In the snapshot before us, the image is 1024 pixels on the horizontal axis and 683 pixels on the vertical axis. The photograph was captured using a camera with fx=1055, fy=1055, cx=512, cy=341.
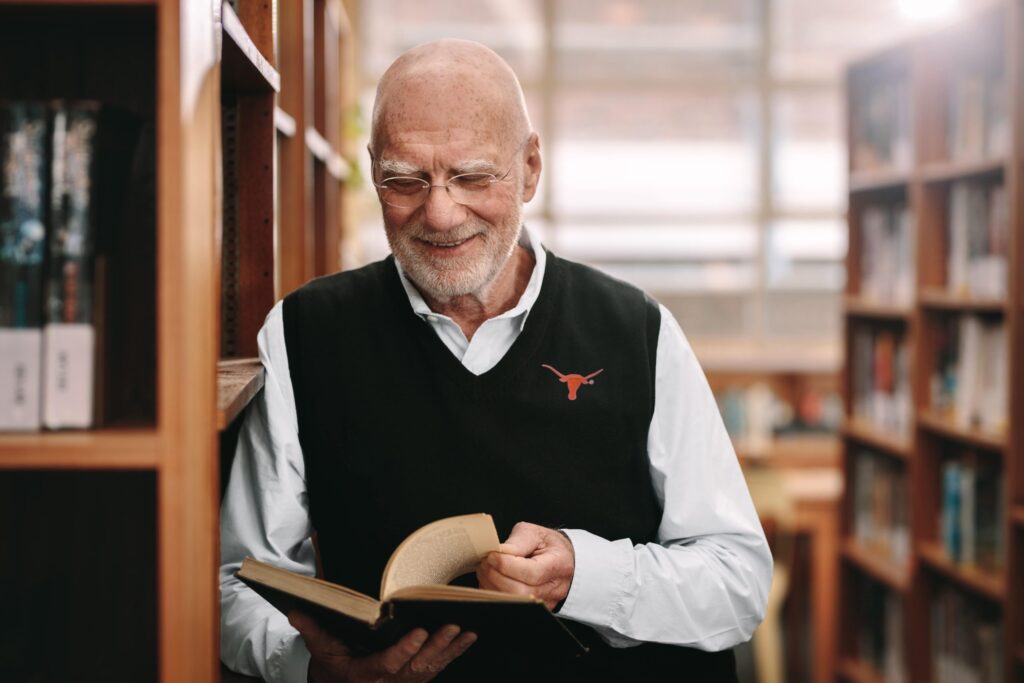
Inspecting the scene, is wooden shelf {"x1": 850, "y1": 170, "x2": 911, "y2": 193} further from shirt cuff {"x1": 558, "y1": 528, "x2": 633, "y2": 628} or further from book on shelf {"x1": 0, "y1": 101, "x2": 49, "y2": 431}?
book on shelf {"x1": 0, "y1": 101, "x2": 49, "y2": 431}

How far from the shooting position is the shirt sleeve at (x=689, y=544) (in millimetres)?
1427

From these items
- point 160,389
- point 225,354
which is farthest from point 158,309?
point 225,354

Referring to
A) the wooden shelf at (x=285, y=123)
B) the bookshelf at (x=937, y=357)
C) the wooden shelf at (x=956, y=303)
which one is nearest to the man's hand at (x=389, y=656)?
the wooden shelf at (x=285, y=123)

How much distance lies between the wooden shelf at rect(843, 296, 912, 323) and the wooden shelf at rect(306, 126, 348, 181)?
6.34 feet

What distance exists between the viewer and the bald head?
1.42 metres

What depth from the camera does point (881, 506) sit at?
3.86m

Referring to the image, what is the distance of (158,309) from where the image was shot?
93 cm

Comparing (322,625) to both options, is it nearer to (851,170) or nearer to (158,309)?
(158,309)

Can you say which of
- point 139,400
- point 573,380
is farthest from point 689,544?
point 139,400

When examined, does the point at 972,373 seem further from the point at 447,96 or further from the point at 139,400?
the point at 139,400

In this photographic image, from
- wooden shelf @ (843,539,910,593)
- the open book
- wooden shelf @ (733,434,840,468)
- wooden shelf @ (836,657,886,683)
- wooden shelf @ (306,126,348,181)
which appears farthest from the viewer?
wooden shelf @ (733,434,840,468)

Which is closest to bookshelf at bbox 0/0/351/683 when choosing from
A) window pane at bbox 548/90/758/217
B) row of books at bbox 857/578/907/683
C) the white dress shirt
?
the white dress shirt

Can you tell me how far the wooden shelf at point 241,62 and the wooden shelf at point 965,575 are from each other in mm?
2371

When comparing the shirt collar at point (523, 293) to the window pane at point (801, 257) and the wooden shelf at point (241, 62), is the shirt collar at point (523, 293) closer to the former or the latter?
the wooden shelf at point (241, 62)
